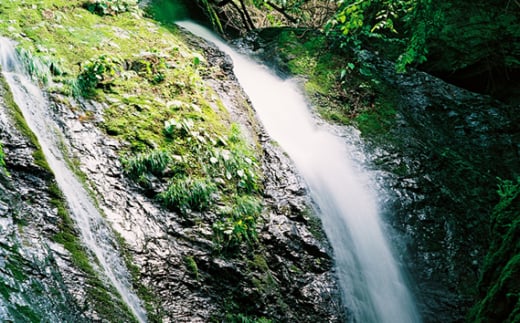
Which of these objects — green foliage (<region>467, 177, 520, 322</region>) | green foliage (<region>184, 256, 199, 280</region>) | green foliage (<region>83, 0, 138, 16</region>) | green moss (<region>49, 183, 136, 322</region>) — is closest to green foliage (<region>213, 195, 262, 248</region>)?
green foliage (<region>184, 256, 199, 280</region>)

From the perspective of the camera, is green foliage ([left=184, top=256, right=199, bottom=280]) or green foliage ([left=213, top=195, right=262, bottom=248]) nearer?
green foliage ([left=184, top=256, right=199, bottom=280])

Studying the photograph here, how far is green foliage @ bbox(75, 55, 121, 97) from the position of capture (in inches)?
173

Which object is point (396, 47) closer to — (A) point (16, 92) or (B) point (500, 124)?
(B) point (500, 124)

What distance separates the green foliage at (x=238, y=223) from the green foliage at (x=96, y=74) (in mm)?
2063

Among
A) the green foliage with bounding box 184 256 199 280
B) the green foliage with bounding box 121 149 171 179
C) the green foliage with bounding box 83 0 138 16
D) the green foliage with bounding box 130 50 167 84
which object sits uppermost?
the green foliage with bounding box 83 0 138 16

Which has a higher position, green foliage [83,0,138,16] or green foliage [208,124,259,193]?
green foliage [83,0,138,16]

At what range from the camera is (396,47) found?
8.66 m

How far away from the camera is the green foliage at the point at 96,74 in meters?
4.39

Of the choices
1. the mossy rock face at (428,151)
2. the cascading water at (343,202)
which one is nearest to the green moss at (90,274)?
the cascading water at (343,202)

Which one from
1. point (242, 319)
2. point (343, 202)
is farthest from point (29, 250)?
point (343, 202)

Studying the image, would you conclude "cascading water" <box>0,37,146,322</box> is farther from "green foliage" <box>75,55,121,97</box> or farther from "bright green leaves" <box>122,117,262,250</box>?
"bright green leaves" <box>122,117,262,250</box>

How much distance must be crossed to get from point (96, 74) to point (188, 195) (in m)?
1.91

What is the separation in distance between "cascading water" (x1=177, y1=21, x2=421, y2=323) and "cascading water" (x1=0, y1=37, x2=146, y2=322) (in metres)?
2.41

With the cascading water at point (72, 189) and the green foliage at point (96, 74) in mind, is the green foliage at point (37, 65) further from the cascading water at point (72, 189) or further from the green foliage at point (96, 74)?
the green foliage at point (96, 74)
